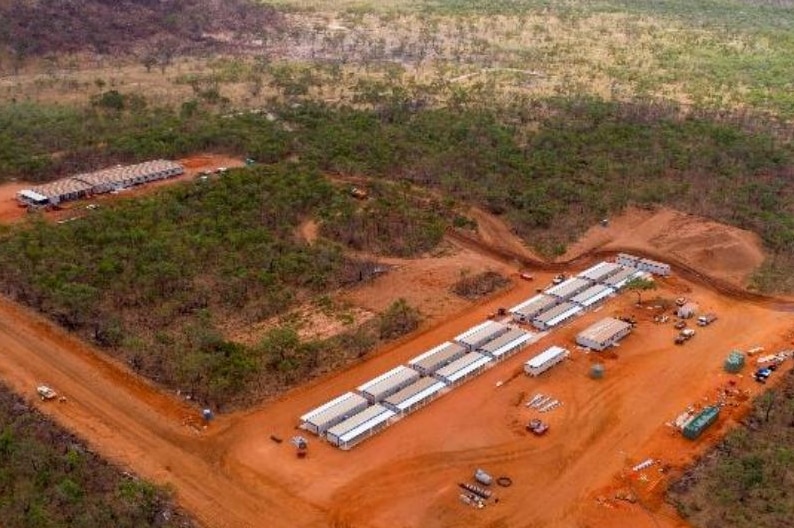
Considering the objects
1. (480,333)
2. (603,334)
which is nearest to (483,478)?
(480,333)

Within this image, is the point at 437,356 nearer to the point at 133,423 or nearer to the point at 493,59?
the point at 133,423

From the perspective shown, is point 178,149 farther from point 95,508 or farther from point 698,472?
point 698,472

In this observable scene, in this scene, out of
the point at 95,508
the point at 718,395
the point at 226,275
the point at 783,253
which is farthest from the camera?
the point at 783,253

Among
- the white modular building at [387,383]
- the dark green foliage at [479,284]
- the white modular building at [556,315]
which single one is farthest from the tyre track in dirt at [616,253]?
the white modular building at [387,383]

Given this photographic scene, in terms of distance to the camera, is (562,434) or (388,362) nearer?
(562,434)

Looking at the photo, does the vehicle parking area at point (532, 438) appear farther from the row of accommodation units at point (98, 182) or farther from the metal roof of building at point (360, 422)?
the row of accommodation units at point (98, 182)

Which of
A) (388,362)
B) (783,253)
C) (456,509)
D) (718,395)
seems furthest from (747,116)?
(456,509)
